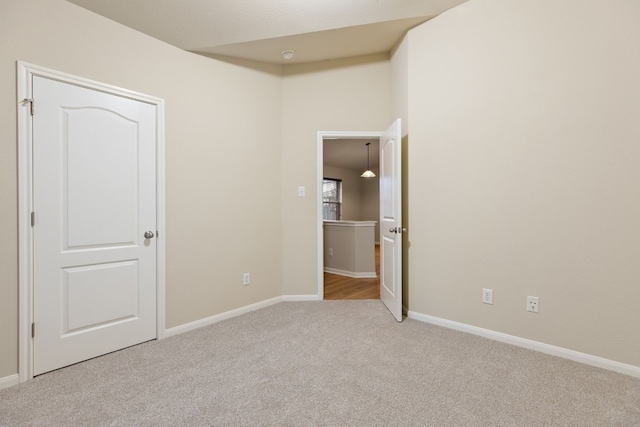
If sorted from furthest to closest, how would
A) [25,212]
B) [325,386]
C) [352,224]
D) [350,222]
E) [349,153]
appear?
[349,153] → [350,222] → [352,224] → [25,212] → [325,386]

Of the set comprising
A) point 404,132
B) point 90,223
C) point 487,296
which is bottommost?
point 487,296

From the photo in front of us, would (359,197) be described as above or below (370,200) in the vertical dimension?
above

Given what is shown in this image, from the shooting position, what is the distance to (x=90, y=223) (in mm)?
2295

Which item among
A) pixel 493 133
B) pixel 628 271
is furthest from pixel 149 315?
pixel 628 271

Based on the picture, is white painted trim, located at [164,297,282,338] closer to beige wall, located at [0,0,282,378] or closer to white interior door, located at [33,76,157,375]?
beige wall, located at [0,0,282,378]

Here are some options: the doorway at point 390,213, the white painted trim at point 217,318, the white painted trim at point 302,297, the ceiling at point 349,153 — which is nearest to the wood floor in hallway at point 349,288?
the white painted trim at point 302,297

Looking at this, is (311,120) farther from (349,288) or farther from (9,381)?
(9,381)

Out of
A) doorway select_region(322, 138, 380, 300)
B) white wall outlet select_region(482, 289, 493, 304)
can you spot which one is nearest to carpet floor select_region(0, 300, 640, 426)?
white wall outlet select_region(482, 289, 493, 304)

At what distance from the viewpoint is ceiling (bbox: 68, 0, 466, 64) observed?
2.33 metres

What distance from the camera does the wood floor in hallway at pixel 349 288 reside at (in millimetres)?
3960

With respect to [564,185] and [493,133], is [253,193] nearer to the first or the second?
[493,133]

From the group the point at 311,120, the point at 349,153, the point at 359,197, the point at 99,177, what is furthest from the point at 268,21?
the point at 359,197

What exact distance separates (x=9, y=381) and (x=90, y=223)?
1.05m

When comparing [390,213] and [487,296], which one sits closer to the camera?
[487,296]
